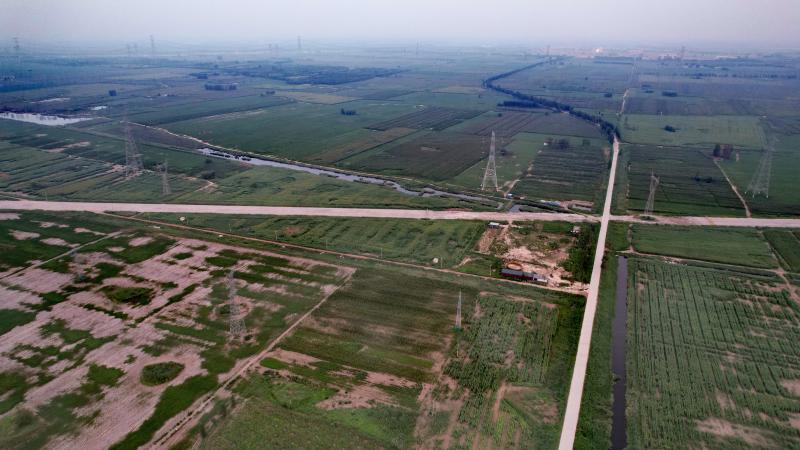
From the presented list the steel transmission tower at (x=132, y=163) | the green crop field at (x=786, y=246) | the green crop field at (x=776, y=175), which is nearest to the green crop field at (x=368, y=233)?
the steel transmission tower at (x=132, y=163)

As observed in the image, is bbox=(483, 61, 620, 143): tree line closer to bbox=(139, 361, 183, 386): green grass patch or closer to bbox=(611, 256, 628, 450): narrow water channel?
bbox=(611, 256, 628, 450): narrow water channel

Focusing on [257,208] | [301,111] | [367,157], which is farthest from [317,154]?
[301,111]

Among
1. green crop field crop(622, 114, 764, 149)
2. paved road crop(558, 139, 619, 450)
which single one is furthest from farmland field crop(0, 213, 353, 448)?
green crop field crop(622, 114, 764, 149)

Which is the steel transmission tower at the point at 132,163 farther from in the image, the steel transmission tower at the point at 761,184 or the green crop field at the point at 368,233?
the steel transmission tower at the point at 761,184

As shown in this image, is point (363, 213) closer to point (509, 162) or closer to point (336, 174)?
point (336, 174)

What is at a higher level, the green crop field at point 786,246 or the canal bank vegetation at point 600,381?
the green crop field at point 786,246

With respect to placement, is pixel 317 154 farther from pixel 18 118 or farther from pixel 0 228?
pixel 18 118
